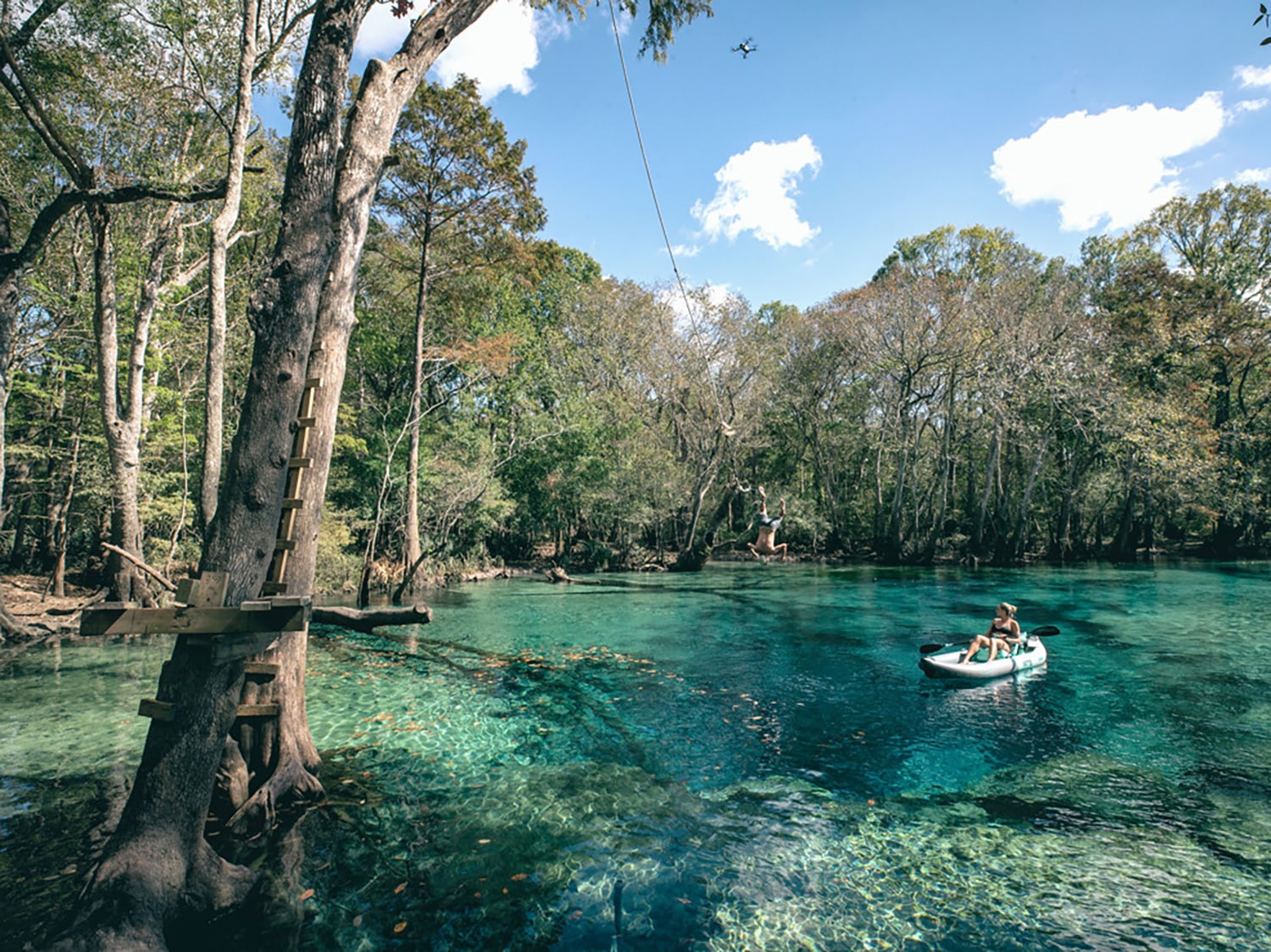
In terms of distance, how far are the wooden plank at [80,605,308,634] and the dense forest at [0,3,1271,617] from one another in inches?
233

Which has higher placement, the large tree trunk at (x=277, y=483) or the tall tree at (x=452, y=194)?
the tall tree at (x=452, y=194)

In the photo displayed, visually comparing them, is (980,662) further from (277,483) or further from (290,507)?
→ (277,483)

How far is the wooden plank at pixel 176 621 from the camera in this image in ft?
11.5

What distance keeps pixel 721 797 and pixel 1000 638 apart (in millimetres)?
7426

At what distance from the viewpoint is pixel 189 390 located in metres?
17.8

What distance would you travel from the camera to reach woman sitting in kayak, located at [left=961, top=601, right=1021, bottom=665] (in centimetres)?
1077

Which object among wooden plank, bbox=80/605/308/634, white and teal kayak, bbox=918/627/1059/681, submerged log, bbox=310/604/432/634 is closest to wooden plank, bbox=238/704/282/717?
submerged log, bbox=310/604/432/634

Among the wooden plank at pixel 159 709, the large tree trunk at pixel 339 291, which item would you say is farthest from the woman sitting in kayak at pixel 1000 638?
the wooden plank at pixel 159 709

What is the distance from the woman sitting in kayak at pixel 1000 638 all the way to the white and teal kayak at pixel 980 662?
100 millimetres

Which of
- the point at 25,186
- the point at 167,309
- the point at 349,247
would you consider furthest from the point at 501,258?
the point at 349,247

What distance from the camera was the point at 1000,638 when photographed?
11.0 metres

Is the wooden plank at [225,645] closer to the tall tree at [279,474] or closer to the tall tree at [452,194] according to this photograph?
the tall tree at [279,474]

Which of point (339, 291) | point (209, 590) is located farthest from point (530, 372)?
point (209, 590)

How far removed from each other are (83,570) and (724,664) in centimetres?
1885
